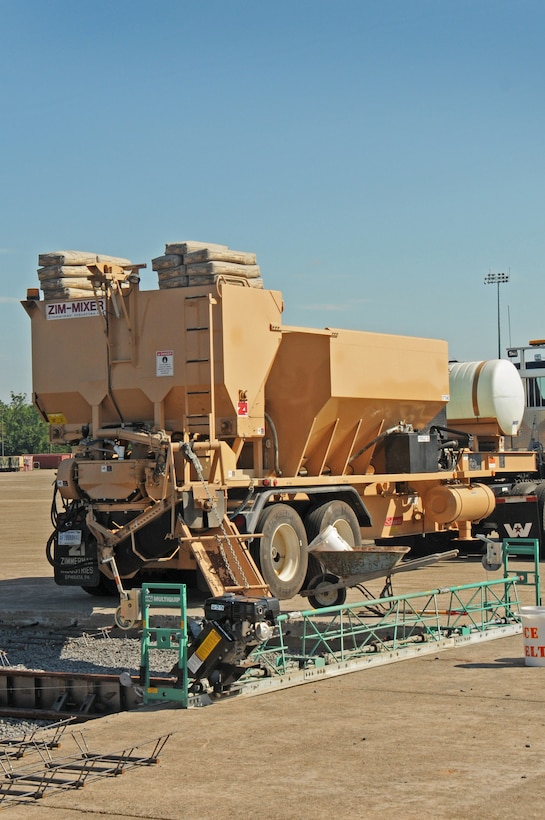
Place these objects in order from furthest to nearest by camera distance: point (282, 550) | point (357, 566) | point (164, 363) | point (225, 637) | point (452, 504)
Result: 1. point (452, 504)
2. point (282, 550)
3. point (164, 363)
4. point (357, 566)
5. point (225, 637)

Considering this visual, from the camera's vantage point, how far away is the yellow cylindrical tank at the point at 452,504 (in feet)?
62.9

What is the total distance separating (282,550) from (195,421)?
2.13 meters

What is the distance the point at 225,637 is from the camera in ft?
32.0

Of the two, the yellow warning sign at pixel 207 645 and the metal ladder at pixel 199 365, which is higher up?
the metal ladder at pixel 199 365

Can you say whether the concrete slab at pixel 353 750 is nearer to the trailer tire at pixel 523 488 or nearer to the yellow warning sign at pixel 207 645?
the yellow warning sign at pixel 207 645

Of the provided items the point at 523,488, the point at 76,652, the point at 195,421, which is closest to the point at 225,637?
the point at 76,652

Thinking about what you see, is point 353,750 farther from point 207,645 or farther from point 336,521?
point 336,521

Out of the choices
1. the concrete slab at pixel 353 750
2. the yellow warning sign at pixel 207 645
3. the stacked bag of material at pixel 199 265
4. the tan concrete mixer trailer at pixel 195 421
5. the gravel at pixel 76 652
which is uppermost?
the stacked bag of material at pixel 199 265

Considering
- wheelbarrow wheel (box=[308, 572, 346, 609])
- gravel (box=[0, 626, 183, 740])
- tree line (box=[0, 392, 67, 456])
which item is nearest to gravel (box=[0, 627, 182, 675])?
gravel (box=[0, 626, 183, 740])

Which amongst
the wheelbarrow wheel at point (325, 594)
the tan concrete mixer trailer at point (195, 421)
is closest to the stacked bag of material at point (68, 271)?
the tan concrete mixer trailer at point (195, 421)

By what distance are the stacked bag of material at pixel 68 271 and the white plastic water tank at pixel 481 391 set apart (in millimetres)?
8235

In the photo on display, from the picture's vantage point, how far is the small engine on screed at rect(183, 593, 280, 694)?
9742mm

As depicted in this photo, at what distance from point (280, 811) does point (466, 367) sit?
1622cm

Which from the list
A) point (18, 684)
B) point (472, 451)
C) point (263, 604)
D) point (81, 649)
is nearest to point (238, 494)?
point (81, 649)
